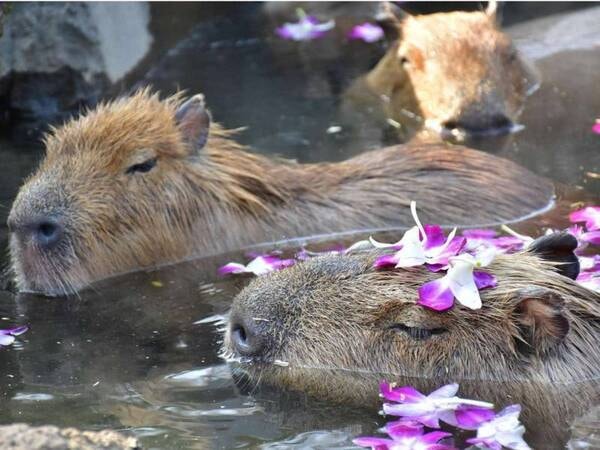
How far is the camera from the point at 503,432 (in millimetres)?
4309

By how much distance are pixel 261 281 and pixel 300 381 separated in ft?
1.41

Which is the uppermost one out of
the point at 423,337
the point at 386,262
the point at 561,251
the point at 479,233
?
the point at 386,262

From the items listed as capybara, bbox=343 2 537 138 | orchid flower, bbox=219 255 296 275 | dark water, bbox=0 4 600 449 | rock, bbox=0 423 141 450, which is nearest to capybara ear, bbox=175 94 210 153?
dark water, bbox=0 4 600 449

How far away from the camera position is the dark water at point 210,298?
14.8 feet

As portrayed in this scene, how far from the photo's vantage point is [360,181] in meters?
7.14

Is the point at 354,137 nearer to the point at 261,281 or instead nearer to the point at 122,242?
the point at 122,242

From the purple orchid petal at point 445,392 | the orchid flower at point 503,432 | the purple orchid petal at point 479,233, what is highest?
the purple orchid petal at point 445,392

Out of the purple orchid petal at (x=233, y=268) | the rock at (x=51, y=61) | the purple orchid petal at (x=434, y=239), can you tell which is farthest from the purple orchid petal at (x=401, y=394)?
the rock at (x=51, y=61)

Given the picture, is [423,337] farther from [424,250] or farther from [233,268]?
[233,268]

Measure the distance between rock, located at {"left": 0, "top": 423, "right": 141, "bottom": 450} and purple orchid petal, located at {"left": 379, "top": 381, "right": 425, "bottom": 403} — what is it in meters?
1.08

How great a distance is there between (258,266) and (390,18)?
407 centimetres

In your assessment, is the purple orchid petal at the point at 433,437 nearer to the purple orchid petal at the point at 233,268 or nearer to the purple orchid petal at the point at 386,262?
the purple orchid petal at the point at 386,262

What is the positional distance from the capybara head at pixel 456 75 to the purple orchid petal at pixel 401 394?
4.44m

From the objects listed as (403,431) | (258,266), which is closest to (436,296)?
(403,431)
